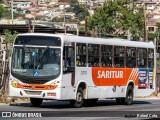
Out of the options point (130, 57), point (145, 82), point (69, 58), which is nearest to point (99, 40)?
point (69, 58)

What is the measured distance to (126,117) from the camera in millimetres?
26391

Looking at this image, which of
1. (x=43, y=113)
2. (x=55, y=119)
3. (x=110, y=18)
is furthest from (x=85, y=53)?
(x=110, y=18)

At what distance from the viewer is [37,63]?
29.8m

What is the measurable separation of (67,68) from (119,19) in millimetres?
60334

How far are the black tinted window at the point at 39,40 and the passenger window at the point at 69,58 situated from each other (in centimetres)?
44

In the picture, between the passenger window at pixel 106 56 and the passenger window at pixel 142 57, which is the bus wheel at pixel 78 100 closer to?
the passenger window at pixel 106 56

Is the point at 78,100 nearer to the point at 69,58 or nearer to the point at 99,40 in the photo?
the point at 69,58

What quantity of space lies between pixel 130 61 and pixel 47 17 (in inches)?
6124

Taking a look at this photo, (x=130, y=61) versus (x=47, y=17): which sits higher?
(x=130, y=61)

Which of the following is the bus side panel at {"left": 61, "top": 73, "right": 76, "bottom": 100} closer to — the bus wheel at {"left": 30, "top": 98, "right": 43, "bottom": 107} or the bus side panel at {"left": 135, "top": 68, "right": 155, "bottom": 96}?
the bus wheel at {"left": 30, "top": 98, "right": 43, "bottom": 107}

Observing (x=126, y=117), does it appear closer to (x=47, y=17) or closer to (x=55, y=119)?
(x=55, y=119)

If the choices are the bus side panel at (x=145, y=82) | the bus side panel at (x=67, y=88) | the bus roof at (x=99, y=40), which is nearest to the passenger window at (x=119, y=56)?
the bus roof at (x=99, y=40)

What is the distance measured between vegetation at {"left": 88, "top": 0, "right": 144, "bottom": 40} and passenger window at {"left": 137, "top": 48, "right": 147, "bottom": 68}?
49825 millimetres

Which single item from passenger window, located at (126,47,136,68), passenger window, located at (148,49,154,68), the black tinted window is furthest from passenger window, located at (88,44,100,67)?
passenger window, located at (148,49,154,68)
